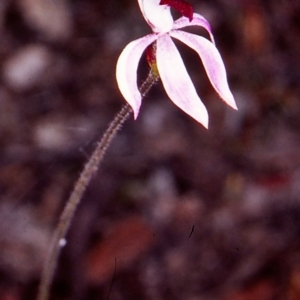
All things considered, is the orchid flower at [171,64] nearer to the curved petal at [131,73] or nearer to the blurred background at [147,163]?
the curved petal at [131,73]

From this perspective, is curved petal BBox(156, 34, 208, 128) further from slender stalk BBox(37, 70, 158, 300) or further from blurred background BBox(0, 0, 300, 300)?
blurred background BBox(0, 0, 300, 300)

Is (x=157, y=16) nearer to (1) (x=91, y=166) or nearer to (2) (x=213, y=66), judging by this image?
(2) (x=213, y=66)

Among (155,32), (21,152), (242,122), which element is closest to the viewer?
(155,32)

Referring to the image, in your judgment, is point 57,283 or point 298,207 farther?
point 298,207

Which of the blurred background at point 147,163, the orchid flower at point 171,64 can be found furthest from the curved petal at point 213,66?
the blurred background at point 147,163

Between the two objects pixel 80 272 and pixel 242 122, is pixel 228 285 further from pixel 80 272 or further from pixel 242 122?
pixel 242 122

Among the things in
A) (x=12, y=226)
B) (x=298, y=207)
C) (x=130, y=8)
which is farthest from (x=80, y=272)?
(x=130, y=8)

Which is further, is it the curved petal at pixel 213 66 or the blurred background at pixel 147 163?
the blurred background at pixel 147 163

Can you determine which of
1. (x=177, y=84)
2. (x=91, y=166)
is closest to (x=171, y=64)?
(x=177, y=84)
